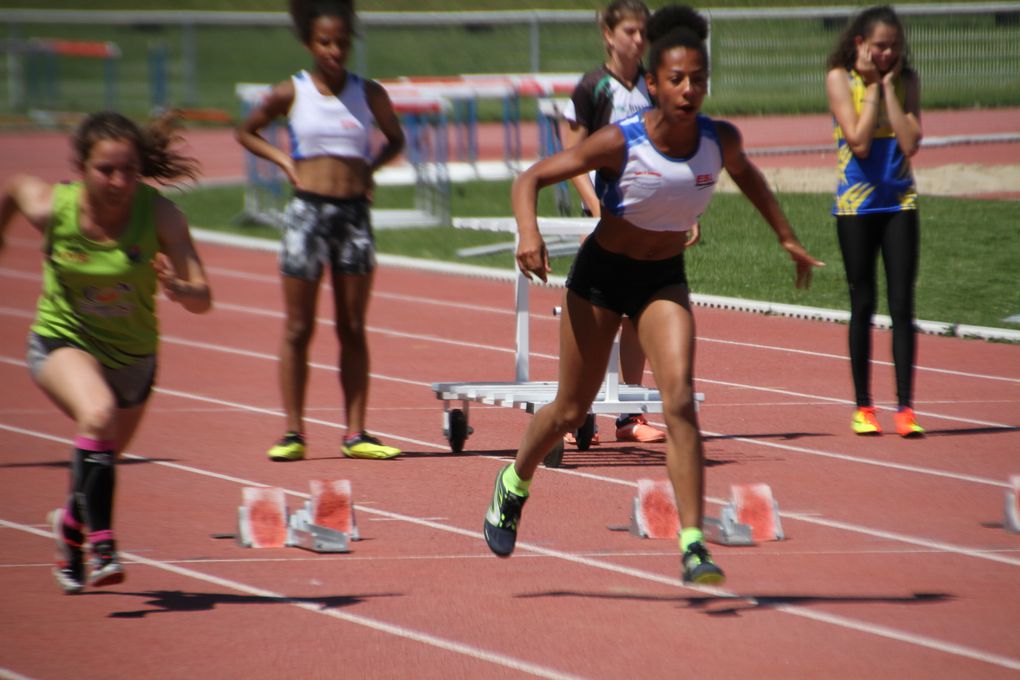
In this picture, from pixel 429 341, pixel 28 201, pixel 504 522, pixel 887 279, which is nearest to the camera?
pixel 28 201

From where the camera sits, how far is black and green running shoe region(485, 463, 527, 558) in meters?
6.18

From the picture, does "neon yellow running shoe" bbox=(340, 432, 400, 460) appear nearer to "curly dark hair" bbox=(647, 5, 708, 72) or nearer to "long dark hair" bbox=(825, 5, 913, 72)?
"curly dark hair" bbox=(647, 5, 708, 72)

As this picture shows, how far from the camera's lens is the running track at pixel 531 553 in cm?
524

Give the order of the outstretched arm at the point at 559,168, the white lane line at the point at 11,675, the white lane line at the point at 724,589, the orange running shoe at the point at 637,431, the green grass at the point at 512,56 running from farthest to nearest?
the green grass at the point at 512,56 → the orange running shoe at the point at 637,431 → the outstretched arm at the point at 559,168 → the white lane line at the point at 724,589 → the white lane line at the point at 11,675

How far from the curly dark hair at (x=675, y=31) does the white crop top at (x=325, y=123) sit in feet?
6.66

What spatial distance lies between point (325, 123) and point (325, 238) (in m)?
0.57

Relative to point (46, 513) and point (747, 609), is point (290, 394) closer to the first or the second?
Answer: point (46, 513)

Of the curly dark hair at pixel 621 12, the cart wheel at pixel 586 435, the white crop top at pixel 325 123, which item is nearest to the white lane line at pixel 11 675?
the white crop top at pixel 325 123

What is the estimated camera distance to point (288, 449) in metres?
8.17

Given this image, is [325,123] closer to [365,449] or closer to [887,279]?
[365,449]

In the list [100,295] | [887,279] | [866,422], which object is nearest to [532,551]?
[100,295]

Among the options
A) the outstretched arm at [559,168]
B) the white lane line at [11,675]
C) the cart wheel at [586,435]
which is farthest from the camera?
the cart wheel at [586,435]

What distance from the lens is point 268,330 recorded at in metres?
12.9

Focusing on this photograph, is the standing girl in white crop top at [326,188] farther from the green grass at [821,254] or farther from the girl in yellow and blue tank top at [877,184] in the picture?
the green grass at [821,254]
